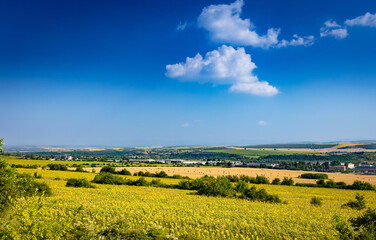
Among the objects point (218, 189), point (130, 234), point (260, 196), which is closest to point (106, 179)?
point (218, 189)

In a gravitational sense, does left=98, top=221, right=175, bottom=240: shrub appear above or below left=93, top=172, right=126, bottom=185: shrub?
above

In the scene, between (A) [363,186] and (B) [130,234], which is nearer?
(B) [130,234]

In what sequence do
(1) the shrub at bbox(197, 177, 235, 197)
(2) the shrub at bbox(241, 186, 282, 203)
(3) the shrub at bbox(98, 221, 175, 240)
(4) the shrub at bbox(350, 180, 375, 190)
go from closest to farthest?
(3) the shrub at bbox(98, 221, 175, 240)
(2) the shrub at bbox(241, 186, 282, 203)
(1) the shrub at bbox(197, 177, 235, 197)
(4) the shrub at bbox(350, 180, 375, 190)

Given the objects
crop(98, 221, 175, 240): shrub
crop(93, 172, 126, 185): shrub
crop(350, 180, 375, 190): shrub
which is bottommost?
crop(350, 180, 375, 190): shrub

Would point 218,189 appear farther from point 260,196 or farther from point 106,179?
point 106,179

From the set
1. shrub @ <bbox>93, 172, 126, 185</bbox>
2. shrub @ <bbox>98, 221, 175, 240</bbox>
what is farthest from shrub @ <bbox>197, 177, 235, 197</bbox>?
shrub @ <bbox>98, 221, 175, 240</bbox>

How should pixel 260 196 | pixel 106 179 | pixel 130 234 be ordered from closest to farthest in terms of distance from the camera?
pixel 130 234 → pixel 260 196 → pixel 106 179

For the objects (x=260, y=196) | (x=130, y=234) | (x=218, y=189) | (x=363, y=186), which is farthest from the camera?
(x=363, y=186)

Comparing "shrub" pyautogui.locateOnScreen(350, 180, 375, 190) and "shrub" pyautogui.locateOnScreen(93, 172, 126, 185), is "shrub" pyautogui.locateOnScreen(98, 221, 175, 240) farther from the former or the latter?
"shrub" pyautogui.locateOnScreen(350, 180, 375, 190)

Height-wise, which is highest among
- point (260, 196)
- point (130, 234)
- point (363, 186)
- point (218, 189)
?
point (130, 234)

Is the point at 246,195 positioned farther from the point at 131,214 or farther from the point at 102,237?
the point at 102,237

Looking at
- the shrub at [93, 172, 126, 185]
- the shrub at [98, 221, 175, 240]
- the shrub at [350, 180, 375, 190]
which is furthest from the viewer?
the shrub at [350, 180, 375, 190]

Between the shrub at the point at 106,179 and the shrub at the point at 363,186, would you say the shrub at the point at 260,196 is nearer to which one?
the shrub at the point at 106,179

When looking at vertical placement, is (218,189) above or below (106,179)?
above
